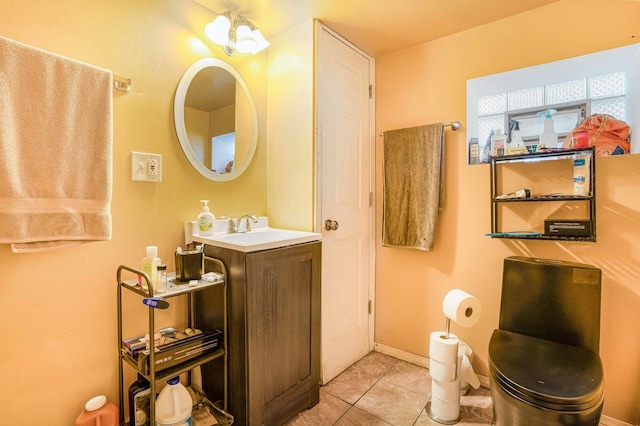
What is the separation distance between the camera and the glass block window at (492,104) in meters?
1.94

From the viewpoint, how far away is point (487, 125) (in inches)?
78.4

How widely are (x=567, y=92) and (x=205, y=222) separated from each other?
85.0 inches

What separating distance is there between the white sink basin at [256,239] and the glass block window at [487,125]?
4.12 feet

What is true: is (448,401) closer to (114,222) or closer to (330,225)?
(330,225)

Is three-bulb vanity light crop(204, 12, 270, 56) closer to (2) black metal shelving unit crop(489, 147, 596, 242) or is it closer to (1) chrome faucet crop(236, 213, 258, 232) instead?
(1) chrome faucet crop(236, 213, 258, 232)

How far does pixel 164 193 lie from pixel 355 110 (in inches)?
53.5

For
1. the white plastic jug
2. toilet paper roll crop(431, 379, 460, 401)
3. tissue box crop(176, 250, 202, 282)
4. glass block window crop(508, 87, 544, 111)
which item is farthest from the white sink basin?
glass block window crop(508, 87, 544, 111)

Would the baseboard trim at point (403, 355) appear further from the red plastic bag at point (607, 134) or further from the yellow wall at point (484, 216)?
the red plastic bag at point (607, 134)

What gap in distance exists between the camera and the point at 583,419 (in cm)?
105

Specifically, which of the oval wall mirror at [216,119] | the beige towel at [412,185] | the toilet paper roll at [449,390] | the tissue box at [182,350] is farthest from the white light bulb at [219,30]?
the toilet paper roll at [449,390]

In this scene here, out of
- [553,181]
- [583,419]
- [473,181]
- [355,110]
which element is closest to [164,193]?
[355,110]

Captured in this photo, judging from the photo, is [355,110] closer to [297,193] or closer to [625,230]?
[297,193]

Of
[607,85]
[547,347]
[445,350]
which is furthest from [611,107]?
[445,350]

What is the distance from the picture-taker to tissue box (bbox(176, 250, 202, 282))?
Result: 54.3 inches
